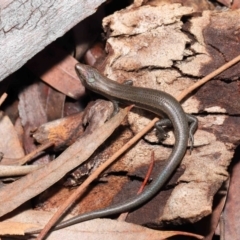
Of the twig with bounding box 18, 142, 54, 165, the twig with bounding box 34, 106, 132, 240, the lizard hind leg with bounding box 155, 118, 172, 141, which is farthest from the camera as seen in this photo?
the twig with bounding box 18, 142, 54, 165

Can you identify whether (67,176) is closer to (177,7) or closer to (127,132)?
(127,132)

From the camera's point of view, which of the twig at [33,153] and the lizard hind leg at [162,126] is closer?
the lizard hind leg at [162,126]

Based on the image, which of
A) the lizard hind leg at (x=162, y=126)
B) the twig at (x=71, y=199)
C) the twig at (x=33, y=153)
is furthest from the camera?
the twig at (x=33, y=153)

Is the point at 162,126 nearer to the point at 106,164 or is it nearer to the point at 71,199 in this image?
the point at 106,164

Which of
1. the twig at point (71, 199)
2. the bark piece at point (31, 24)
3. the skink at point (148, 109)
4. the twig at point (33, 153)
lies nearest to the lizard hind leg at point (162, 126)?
the skink at point (148, 109)

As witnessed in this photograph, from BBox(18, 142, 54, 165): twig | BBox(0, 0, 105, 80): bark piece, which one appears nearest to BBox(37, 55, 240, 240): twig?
BBox(18, 142, 54, 165): twig

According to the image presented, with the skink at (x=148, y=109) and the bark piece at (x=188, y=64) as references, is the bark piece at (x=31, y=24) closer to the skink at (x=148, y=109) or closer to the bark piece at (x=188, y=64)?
the bark piece at (x=188, y=64)

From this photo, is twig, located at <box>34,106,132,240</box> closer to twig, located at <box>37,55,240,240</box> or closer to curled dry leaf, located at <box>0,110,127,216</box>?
twig, located at <box>37,55,240,240</box>

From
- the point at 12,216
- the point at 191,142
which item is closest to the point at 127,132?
the point at 191,142
